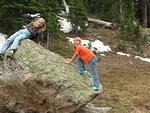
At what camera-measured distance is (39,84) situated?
9719mm

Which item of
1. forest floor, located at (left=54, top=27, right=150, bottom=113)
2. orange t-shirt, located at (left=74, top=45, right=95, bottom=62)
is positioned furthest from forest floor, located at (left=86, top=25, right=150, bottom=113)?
orange t-shirt, located at (left=74, top=45, right=95, bottom=62)

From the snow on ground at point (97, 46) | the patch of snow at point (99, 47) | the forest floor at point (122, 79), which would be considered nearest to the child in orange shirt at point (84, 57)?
the forest floor at point (122, 79)

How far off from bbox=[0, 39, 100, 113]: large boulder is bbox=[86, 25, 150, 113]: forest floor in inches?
96.4

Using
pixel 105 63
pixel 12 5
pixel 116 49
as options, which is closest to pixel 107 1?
pixel 116 49

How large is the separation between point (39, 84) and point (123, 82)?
6.61 m

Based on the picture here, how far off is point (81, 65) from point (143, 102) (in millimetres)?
3517

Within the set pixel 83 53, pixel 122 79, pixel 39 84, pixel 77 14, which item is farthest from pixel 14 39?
pixel 77 14

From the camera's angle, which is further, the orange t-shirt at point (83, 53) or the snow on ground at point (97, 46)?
the snow on ground at point (97, 46)

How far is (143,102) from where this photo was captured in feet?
43.1

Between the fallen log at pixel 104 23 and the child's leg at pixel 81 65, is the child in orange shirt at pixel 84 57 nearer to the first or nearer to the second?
the child's leg at pixel 81 65

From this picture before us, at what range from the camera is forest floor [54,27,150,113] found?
41.9 ft

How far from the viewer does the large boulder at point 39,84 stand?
9750mm

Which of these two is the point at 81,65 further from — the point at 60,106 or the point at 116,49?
the point at 116,49

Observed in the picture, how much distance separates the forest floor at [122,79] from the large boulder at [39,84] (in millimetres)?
2404
